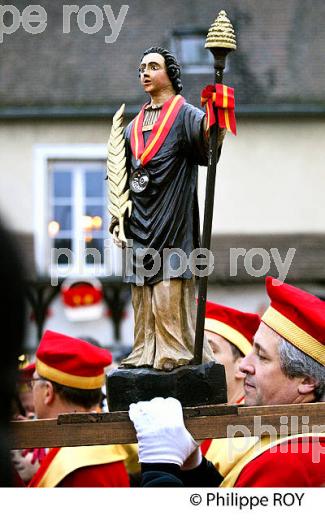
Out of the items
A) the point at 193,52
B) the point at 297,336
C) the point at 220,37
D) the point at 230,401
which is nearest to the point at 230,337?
the point at 230,401

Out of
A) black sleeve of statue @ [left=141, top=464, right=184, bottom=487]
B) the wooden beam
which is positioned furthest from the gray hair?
black sleeve of statue @ [left=141, top=464, right=184, bottom=487]

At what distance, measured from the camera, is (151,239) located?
3512mm

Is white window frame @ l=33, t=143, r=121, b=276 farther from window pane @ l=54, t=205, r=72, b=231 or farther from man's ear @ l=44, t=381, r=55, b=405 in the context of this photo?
man's ear @ l=44, t=381, r=55, b=405

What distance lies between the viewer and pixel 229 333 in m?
4.57

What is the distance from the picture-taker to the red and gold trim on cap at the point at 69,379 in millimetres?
4449

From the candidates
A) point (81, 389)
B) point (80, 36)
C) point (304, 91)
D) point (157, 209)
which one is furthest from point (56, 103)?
point (157, 209)

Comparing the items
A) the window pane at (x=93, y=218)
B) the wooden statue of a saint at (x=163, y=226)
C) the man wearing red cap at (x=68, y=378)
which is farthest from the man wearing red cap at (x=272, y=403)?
the window pane at (x=93, y=218)

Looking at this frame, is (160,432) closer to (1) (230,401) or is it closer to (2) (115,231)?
(2) (115,231)

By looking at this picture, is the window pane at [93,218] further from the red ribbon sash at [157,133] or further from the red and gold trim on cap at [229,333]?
the red ribbon sash at [157,133]

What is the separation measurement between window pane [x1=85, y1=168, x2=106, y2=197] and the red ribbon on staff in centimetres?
1056

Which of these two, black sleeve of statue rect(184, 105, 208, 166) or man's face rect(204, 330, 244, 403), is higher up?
black sleeve of statue rect(184, 105, 208, 166)

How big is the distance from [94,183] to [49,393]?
32.0 ft

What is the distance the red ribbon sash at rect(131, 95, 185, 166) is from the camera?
11.6 ft

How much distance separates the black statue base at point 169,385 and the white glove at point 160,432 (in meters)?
0.05
